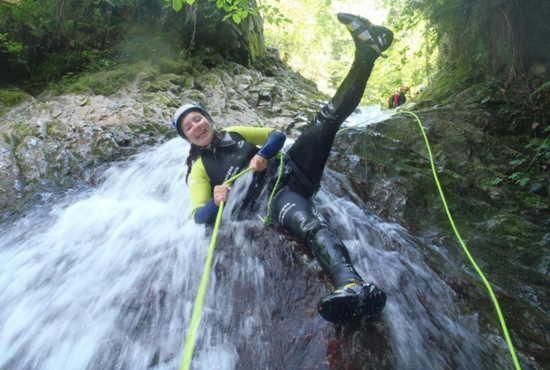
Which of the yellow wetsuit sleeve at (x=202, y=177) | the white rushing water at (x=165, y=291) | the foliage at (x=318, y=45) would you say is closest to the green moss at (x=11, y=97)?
the white rushing water at (x=165, y=291)

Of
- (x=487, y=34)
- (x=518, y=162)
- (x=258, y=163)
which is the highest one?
(x=487, y=34)

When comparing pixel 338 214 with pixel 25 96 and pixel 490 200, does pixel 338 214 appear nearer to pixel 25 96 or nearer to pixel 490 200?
pixel 490 200

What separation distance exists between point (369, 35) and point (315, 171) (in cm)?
119

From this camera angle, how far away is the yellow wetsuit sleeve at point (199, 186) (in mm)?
3150

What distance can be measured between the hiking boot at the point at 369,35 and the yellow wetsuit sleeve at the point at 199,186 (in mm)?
1796

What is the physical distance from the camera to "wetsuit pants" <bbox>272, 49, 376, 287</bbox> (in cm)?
252

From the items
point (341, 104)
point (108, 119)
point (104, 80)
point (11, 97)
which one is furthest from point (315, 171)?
point (11, 97)

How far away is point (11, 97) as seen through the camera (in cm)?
635

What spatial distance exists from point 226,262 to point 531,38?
217 inches

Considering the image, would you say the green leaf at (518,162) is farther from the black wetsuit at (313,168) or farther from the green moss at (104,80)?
the green moss at (104,80)

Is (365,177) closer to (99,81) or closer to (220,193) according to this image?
(220,193)

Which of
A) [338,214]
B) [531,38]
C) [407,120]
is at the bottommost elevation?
[338,214]

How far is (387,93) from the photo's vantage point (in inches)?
727

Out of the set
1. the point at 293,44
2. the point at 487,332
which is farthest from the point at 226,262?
the point at 293,44
